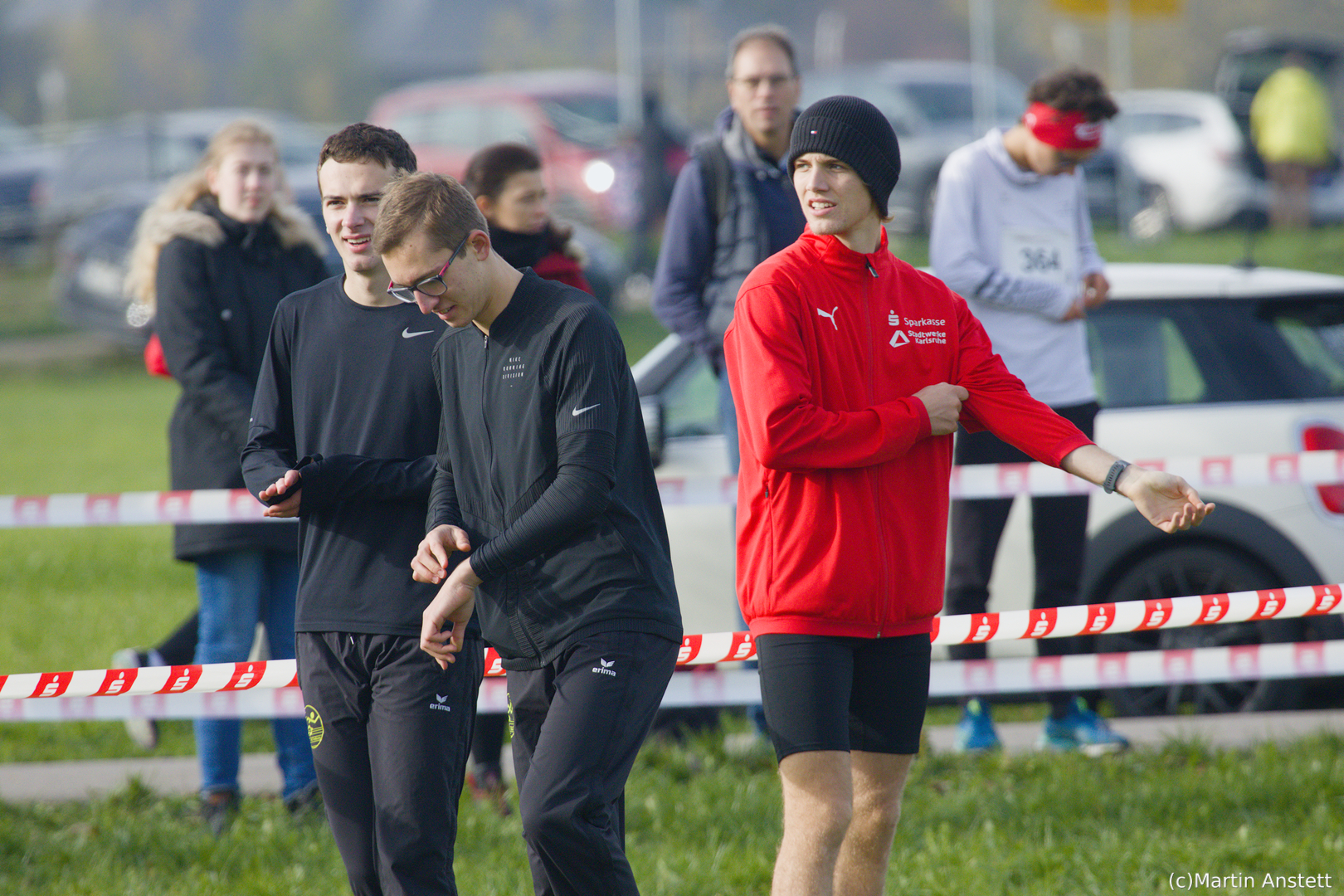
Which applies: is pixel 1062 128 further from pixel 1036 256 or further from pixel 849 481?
pixel 849 481

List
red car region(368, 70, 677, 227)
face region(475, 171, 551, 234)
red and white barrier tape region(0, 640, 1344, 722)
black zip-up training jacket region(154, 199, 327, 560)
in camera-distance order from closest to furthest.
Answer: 1. black zip-up training jacket region(154, 199, 327, 560)
2. face region(475, 171, 551, 234)
3. red and white barrier tape region(0, 640, 1344, 722)
4. red car region(368, 70, 677, 227)

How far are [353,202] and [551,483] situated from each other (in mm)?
900

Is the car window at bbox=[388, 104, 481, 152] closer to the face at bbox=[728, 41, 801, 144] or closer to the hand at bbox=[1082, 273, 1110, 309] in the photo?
the face at bbox=[728, 41, 801, 144]

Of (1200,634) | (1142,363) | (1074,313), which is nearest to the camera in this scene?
(1074,313)

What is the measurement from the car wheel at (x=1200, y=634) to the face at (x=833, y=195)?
285 centimetres

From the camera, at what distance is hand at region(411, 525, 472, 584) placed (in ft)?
10.3

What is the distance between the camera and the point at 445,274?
310cm

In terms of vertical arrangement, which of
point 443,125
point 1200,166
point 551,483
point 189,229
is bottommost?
point 1200,166

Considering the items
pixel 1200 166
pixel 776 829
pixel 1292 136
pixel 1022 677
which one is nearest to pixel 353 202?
pixel 776 829

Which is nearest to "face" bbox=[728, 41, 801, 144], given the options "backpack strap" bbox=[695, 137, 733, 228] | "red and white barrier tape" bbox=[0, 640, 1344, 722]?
"backpack strap" bbox=[695, 137, 733, 228]

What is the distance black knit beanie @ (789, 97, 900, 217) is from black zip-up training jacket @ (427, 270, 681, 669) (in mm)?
587

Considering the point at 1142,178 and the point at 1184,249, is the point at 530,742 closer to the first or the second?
the point at 1184,249

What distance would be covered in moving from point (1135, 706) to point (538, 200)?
9.64ft

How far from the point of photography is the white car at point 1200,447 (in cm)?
548
